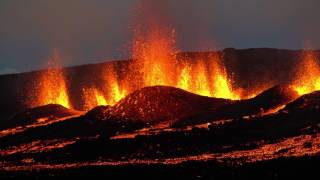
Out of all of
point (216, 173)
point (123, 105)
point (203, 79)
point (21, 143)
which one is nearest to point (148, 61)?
point (203, 79)

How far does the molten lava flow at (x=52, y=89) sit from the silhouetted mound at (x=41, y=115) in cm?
2212

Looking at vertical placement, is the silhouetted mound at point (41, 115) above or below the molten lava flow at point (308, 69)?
below

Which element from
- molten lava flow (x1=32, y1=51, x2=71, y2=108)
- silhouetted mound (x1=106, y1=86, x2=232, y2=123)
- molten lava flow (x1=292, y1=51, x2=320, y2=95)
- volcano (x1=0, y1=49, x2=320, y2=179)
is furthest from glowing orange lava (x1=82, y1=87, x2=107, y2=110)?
silhouetted mound (x1=106, y1=86, x2=232, y2=123)

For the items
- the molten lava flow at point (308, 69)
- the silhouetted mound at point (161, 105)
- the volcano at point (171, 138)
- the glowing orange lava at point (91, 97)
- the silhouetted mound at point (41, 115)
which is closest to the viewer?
the volcano at point (171, 138)

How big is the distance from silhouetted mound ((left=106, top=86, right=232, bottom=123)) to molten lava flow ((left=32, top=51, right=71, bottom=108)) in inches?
1560

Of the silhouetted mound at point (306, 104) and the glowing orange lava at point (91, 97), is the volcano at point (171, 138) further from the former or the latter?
the glowing orange lava at point (91, 97)

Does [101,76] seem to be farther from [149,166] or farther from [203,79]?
[149,166]

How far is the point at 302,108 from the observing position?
62.9m

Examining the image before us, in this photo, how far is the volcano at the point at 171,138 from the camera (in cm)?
4378

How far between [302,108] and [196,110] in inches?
576

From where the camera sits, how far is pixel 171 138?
→ 57438 mm

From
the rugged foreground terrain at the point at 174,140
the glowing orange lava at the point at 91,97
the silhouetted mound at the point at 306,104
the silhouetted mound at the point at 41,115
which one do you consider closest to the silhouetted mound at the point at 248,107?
the rugged foreground terrain at the point at 174,140

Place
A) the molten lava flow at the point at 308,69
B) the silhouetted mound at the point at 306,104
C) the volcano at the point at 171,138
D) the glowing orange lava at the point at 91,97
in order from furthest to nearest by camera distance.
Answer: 1. the glowing orange lava at the point at 91,97
2. the molten lava flow at the point at 308,69
3. the silhouetted mound at the point at 306,104
4. the volcano at the point at 171,138

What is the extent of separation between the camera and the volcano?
4378cm
